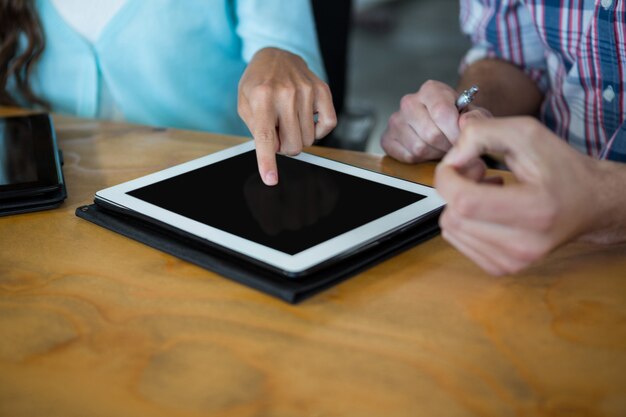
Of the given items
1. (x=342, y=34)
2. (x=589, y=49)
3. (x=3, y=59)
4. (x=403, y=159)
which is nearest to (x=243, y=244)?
(x=403, y=159)

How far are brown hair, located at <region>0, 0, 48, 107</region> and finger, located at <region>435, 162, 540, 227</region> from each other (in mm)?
954

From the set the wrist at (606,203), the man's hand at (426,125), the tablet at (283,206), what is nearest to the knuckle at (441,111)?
the man's hand at (426,125)

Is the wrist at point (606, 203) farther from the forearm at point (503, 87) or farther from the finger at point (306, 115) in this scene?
the forearm at point (503, 87)

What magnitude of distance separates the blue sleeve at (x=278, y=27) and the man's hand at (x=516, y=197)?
2.12ft

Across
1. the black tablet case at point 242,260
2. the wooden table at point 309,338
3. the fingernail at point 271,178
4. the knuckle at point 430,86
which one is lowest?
the wooden table at point 309,338

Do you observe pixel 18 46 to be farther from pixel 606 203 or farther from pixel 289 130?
pixel 606 203

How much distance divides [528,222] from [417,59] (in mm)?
3899

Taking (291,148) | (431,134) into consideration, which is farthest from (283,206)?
(431,134)

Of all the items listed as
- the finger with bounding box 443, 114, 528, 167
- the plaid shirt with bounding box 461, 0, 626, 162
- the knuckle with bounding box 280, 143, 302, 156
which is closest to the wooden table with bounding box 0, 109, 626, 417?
the finger with bounding box 443, 114, 528, 167

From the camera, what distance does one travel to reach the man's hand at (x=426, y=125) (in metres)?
0.81

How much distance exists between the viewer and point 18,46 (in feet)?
4.08

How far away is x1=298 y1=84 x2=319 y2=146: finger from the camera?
0.83 meters

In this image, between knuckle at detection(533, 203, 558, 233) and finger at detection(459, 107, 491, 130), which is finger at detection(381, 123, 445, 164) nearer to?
finger at detection(459, 107, 491, 130)

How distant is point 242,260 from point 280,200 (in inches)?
4.8
